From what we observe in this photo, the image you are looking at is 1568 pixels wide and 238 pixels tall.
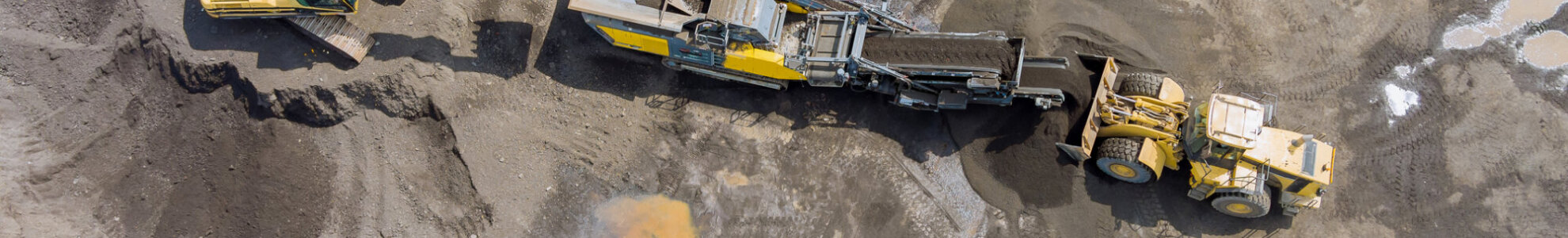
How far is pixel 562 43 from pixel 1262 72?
13.0m

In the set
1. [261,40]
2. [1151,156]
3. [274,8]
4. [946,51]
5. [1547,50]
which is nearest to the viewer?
[274,8]

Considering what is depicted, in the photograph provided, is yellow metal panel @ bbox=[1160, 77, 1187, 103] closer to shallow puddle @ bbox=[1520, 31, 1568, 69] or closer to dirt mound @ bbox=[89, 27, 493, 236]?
shallow puddle @ bbox=[1520, 31, 1568, 69]

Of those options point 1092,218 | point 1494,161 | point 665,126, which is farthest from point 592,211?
point 1494,161

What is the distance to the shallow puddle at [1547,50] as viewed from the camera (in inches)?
657

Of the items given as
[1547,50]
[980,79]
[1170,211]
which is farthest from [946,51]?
[1547,50]

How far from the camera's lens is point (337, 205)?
1562cm

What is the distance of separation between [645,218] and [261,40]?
7.31 metres

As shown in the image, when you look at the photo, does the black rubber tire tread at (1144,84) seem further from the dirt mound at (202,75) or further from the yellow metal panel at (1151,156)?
the dirt mound at (202,75)

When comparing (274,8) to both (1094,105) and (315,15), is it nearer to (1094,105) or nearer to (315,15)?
(315,15)

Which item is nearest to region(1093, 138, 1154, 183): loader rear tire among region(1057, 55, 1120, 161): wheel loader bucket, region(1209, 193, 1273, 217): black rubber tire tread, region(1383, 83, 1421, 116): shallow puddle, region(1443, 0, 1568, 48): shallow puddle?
region(1057, 55, 1120, 161): wheel loader bucket

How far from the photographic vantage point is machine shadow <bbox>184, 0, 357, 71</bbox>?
15.6 meters

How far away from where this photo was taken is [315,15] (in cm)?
1545

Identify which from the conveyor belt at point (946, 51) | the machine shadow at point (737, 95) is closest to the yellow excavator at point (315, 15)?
the machine shadow at point (737, 95)

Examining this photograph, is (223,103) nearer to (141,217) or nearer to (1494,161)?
(141,217)
